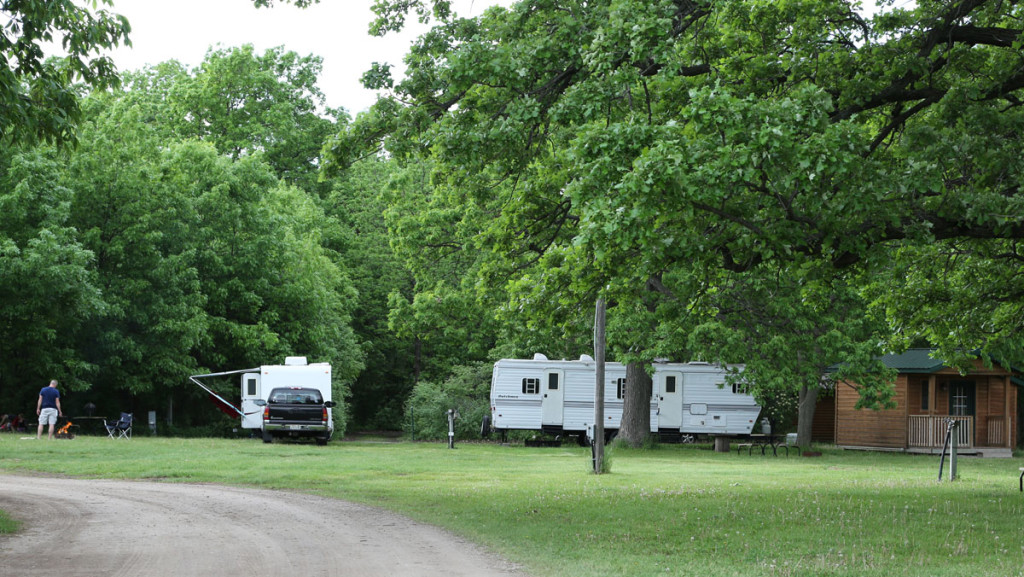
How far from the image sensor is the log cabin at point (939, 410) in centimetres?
3203

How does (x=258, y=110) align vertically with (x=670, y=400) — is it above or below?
above

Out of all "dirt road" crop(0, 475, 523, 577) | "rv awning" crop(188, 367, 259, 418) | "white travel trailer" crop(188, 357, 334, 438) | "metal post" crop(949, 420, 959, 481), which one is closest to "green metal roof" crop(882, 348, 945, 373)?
"metal post" crop(949, 420, 959, 481)

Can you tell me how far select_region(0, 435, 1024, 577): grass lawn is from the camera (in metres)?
8.90

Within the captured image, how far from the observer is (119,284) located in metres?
30.5

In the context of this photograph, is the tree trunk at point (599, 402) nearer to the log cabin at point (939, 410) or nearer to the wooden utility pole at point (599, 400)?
the wooden utility pole at point (599, 400)

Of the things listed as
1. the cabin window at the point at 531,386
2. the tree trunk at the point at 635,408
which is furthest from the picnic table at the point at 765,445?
the cabin window at the point at 531,386

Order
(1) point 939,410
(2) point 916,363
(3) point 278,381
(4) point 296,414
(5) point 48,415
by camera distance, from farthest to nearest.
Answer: (1) point 939,410, (2) point 916,363, (3) point 278,381, (4) point 296,414, (5) point 48,415

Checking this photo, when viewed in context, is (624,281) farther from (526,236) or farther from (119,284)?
(119,284)

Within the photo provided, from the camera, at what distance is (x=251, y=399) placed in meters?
30.9

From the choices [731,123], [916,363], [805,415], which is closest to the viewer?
[731,123]

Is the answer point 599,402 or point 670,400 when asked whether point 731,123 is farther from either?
point 670,400

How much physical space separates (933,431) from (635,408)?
31.6 feet

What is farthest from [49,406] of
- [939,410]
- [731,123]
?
[939,410]

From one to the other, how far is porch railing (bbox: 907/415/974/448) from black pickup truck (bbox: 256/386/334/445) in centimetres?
1808
